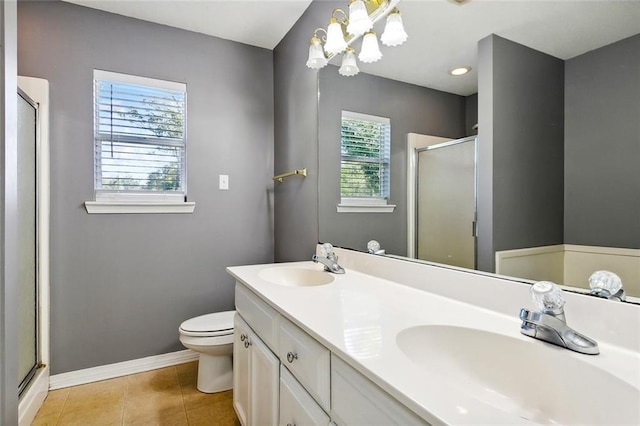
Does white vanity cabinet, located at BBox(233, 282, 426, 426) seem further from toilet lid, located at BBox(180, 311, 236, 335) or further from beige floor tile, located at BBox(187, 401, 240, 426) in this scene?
toilet lid, located at BBox(180, 311, 236, 335)

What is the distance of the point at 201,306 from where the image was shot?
2.37m

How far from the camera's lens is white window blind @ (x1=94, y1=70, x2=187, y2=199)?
6.88ft

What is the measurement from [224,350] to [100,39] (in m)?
2.15

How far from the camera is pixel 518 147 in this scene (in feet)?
3.10

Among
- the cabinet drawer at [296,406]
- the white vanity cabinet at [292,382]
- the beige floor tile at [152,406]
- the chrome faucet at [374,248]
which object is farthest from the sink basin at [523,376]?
the beige floor tile at [152,406]

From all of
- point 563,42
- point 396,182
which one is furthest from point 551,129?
point 396,182

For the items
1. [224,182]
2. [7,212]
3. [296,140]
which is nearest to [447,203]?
[296,140]

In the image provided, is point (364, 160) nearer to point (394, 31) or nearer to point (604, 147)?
point (394, 31)

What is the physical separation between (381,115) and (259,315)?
102 cm

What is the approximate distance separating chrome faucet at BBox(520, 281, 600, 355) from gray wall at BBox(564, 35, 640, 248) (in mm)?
203

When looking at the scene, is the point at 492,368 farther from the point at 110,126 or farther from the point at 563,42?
the point at 110,126

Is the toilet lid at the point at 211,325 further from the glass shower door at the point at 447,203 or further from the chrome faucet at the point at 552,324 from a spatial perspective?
the chrome faucet at the point at 552,324

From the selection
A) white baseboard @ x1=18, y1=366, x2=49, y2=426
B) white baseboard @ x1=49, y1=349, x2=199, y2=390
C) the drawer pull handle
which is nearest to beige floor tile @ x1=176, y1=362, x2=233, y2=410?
white baseboard @ x1=49, y1=349, x2=199, y2=390

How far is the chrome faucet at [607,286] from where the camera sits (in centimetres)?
72
